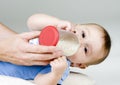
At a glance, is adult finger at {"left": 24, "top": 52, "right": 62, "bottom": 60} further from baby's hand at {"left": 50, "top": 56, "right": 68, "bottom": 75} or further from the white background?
the white background

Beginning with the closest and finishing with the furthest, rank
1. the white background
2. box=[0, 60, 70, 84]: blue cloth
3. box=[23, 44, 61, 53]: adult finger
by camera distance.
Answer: box=[23, 44, 61, 53]: adult finger < box=[0, 60, 70, 84]: blue cloth < the white background

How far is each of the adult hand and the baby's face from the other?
144 mm

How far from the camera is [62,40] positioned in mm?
1132

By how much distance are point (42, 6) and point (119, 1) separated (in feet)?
1.18

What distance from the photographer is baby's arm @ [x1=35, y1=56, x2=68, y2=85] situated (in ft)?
3.39

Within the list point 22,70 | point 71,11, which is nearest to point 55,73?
point 22,70


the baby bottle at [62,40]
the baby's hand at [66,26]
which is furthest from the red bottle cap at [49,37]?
the baby's hand at [66,26]

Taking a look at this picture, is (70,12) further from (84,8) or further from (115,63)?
(115,63)

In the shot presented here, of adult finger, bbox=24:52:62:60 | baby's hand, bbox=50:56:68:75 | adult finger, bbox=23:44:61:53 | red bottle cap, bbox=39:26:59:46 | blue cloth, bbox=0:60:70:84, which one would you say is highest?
red bottle cap, bbox=39:26:59:46

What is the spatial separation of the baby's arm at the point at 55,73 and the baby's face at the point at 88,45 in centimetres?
13

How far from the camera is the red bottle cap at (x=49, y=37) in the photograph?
40.3 inches

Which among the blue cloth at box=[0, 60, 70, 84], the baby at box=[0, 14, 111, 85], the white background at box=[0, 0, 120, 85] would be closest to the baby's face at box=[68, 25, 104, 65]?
the baby at box=[0, 14, 111, 85]

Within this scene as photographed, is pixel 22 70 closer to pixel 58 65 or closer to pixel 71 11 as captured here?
pixel 58 65

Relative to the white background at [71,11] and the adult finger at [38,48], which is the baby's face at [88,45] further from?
the white background at [71,11]
